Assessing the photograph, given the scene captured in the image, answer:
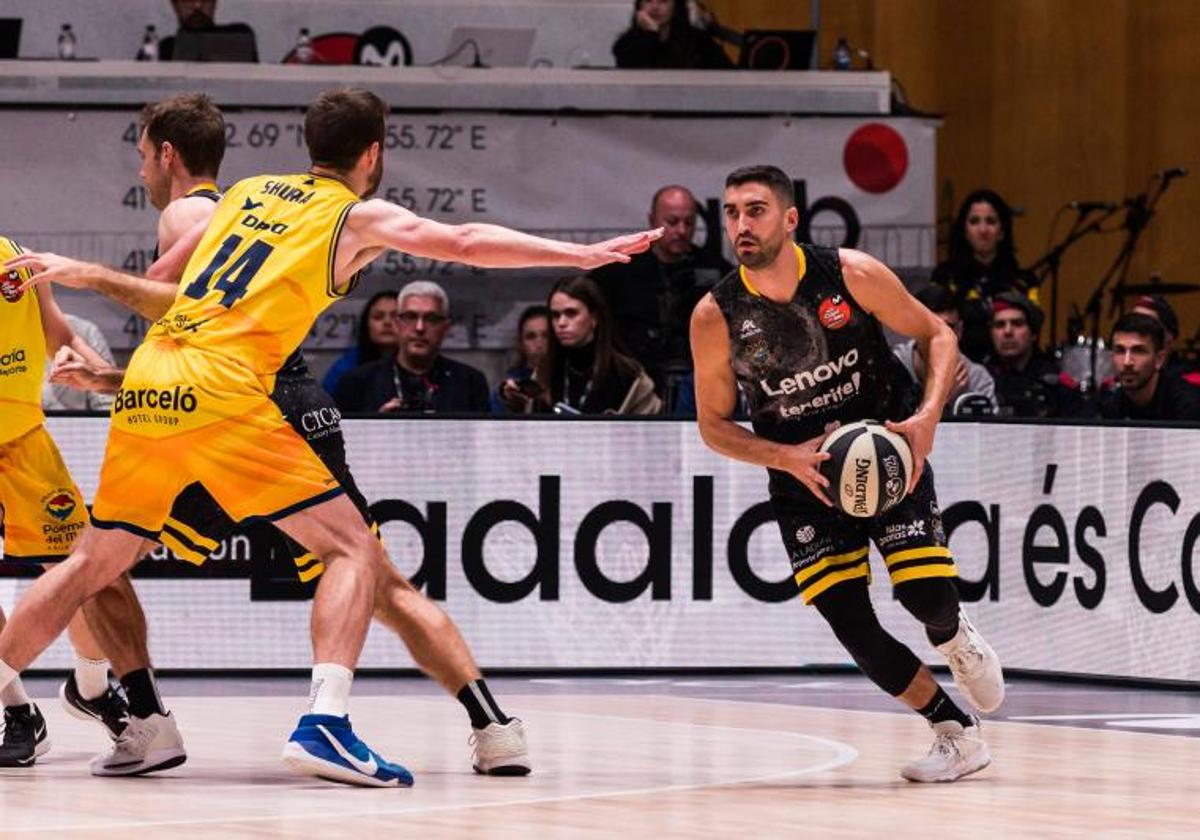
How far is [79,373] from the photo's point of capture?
6969 mm

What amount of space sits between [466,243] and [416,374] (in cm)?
487

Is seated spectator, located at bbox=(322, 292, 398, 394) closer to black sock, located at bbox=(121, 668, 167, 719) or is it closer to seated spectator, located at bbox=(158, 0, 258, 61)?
seated spectator, located at bbox=(158, 0, 258, 61)

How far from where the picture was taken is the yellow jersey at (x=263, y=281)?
22.2 feet

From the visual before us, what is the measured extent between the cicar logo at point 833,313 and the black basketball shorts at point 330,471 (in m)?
1.53

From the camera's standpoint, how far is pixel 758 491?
10969 mm

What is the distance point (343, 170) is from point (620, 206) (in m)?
6.77

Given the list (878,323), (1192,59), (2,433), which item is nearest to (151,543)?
(2,433)

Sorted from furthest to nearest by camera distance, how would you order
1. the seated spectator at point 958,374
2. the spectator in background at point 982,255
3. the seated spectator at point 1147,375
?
the spectator in background at point 982,255 < the seated spectator at point 958,374 < the seated spectator at point 1147,375

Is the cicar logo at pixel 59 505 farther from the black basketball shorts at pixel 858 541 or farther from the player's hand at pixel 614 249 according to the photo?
the black basketball shorts at pixel 858 541

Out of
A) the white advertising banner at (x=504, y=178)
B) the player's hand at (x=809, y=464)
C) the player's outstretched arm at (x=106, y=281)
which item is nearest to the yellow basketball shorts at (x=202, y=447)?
the player's outstretched arm at (x=106, y=281)

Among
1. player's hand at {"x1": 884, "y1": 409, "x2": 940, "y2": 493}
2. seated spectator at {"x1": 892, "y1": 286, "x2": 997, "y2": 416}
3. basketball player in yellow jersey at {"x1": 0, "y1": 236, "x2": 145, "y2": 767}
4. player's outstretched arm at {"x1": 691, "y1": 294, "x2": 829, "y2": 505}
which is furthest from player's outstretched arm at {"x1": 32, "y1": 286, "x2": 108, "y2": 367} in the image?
seated spectator at {"x1": 892, "y1": 286, "x2": 997, "y2": 416}

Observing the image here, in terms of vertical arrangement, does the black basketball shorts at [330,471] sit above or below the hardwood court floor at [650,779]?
above

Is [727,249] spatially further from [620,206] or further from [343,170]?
[343,170]

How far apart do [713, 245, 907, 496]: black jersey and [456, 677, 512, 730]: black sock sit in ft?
3.77
